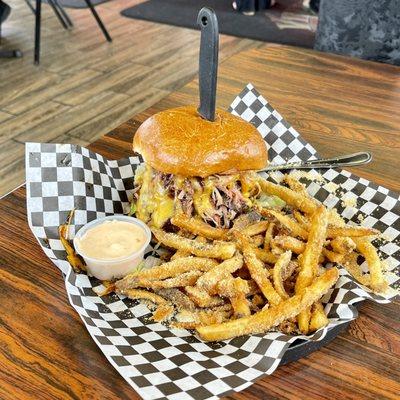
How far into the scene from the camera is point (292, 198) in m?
1.56

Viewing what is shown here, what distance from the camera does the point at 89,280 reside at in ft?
4.65

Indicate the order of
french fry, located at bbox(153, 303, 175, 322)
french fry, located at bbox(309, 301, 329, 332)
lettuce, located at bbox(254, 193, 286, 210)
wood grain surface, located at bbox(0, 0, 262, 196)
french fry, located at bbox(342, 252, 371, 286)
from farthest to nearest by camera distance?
1. wood grain surface, located at bbox(0, 0, 262, 196)
2. lettuce, located at bbox(254, 193, 286, 210)
3. french fry, located at bbox(342, 252, 371, 286)
4. french fry, located at bbox(153, 303, 175, 322)
5. french fry, located at bbox(309, 301, 329, 332)

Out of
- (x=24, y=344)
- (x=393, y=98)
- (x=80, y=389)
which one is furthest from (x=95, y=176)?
(x=393, y=98)

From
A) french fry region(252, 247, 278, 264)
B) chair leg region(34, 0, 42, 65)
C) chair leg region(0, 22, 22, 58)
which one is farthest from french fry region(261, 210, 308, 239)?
chair leg region(0, 22, 22, 58)

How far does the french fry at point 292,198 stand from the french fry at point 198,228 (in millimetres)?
244

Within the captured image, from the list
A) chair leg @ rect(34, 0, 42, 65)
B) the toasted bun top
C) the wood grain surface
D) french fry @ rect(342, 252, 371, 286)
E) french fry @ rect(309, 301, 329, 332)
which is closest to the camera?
french fry @ rect(309, 301, 329, 332)

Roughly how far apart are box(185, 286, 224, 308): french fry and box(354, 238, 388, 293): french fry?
408mm

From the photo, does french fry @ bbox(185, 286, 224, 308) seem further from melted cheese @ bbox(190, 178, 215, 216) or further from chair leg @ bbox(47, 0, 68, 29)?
chair leg @ bbox(47, 0, 68, 29)

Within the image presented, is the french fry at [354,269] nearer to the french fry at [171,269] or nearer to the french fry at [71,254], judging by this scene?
the french fry at [171,269]

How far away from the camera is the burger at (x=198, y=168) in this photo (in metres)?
1.50

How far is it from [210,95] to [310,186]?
0.51 m

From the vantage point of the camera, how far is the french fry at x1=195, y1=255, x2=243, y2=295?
1.24m

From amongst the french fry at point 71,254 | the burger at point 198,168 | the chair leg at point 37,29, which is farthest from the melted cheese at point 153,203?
the chair leg at point 37,29

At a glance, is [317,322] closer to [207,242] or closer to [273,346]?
[273,346]
